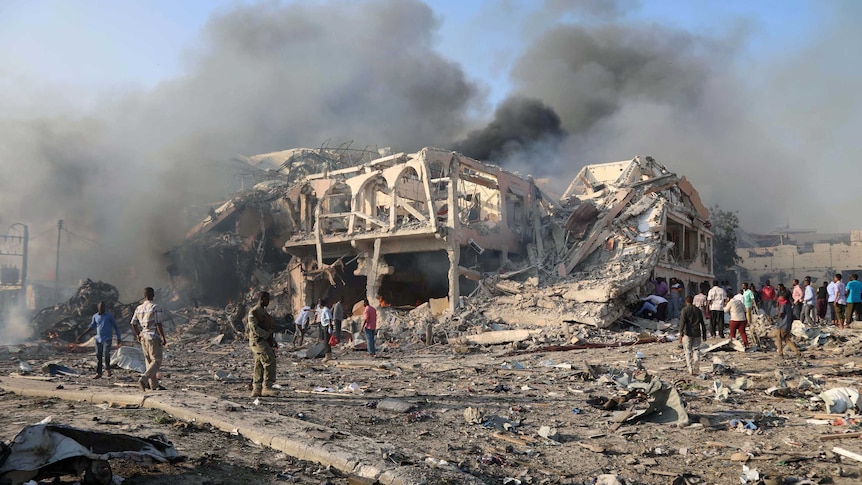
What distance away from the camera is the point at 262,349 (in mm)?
7492

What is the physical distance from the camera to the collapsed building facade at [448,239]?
60.7 ft

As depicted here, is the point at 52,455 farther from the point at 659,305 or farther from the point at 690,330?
the point at 659,305

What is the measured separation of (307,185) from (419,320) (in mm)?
7258

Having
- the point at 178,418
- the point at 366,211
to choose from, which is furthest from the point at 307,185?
the point at 178,418

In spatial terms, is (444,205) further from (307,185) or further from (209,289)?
(209,289)

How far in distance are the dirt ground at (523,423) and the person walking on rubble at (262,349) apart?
22 cm

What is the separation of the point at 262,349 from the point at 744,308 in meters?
8.06

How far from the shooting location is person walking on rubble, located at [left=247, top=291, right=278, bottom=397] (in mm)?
7496

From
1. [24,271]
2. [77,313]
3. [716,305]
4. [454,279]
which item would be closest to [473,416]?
[716,305]

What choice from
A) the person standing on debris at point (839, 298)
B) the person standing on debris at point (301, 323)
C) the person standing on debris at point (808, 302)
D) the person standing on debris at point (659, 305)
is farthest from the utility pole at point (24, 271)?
the person standing on debris at point (839, 298)

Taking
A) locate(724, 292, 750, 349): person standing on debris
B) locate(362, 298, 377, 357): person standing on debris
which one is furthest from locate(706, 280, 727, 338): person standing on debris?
locate(362, 298, 377, 357): person standing on debris

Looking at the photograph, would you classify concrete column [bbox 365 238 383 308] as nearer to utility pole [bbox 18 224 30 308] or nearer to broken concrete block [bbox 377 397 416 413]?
broken concrete block [bbox 377 397 416 413]

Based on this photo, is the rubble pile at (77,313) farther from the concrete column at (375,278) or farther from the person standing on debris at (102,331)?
the person standing on debris at (102,331)

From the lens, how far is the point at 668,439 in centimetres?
600
